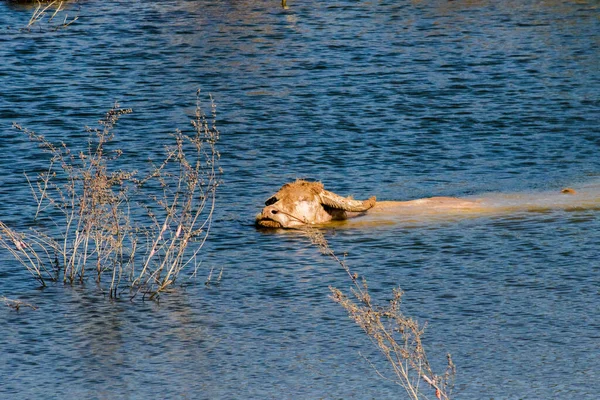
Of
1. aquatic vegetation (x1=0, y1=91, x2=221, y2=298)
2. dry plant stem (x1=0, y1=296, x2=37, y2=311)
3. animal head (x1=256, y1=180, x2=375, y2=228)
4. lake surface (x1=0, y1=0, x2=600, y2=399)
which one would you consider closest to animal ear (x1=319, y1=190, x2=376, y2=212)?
animal head (x1=256, y1=180, x2=375, y2=228)

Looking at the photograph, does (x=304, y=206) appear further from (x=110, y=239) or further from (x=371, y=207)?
(x=110, y=239)

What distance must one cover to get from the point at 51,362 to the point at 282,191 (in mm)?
5303

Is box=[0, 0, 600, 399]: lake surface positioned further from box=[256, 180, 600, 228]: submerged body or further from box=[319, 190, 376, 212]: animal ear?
box=[319, 190, 376, 212]: animal ear

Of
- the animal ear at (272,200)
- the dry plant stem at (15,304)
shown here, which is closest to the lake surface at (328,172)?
the dry plant stem at (15,304)

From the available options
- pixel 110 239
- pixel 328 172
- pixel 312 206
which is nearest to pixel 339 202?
pixel 312 206

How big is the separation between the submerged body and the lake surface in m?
0.28

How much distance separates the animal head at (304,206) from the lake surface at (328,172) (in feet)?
1.08

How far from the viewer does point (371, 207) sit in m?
15.9

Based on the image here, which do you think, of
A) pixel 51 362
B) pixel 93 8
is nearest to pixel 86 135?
pixel 51 362

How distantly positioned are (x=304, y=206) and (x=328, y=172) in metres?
3.13

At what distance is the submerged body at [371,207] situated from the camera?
15.3 meters

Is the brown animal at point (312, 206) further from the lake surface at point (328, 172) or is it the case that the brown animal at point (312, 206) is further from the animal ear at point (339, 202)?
the lake surface at point (328, 172)

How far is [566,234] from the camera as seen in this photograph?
1467 cm

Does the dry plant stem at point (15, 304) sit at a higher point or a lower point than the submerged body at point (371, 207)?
higher
